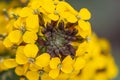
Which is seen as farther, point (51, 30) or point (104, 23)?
point (104, 23)

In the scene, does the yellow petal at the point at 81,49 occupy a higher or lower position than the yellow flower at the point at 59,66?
higher

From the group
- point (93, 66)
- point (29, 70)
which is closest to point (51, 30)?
point (29, 70)

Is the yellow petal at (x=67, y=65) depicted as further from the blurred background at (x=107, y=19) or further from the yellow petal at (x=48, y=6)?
the blurred background at (x=107, y=19)

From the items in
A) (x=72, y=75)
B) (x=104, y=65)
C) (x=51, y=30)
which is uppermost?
(x=51, y=30)

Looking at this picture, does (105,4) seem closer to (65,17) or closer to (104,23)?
(104,23)

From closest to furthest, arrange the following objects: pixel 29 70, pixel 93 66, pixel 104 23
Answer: pixel 29 70
pixel 93 66
pixel 104 23

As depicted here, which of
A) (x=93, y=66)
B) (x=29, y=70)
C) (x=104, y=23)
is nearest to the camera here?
(x=29, y=70)

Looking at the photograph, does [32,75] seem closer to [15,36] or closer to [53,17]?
[15,36]

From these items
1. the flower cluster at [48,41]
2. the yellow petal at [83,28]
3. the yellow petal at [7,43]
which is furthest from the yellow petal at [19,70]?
the yellow petal at [83,28]
